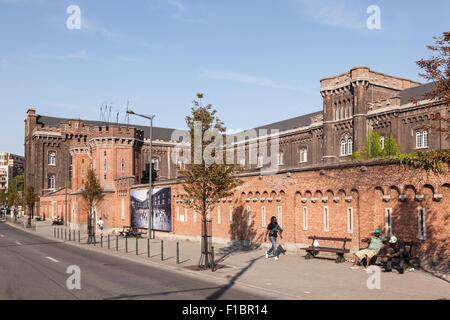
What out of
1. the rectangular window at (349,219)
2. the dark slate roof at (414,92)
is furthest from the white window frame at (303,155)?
the rectangular window at (349,219)

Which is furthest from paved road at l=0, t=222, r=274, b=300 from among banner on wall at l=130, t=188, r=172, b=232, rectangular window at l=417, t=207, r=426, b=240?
banner on wall at l=130, t=188, r=172, b=232

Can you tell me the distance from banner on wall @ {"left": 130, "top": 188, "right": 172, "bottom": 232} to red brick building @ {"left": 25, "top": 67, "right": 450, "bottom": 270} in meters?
0.71

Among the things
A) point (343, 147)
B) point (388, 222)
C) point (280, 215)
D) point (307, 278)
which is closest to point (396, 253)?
point (388, 222)

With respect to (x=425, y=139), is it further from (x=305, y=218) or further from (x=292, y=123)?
(x=292, y=123)

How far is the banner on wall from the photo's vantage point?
34375 mm

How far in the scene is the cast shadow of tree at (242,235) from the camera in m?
24.6

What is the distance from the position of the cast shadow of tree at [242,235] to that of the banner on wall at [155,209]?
8456mm

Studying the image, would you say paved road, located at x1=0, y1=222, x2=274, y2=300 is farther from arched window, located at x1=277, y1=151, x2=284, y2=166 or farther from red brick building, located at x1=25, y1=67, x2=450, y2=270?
arched window, located at x1=277, y1=151, x2=284, y2=166

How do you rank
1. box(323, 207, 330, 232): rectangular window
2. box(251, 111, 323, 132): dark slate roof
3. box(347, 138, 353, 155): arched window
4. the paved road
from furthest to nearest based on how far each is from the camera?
box(251, 111, 323, 132): dark slate roof < box(347, 138, 353, 155): arched window < box(323, 207, 330, 232): rectangular window < the paved road

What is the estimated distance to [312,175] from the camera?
2133 centimetres
